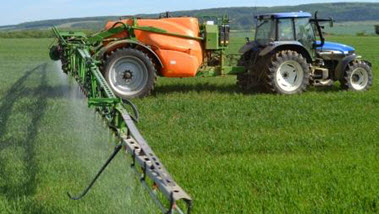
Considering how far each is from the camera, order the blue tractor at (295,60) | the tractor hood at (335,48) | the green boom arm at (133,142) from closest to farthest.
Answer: the green boom arm at (133,142), the blue tractor at (295,60), the tractor hood at (335,48)

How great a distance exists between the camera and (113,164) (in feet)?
13.3

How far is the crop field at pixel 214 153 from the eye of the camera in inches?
176

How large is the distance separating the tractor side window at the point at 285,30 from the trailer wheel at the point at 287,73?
0.40m

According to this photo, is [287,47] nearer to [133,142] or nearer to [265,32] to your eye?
[265,32]

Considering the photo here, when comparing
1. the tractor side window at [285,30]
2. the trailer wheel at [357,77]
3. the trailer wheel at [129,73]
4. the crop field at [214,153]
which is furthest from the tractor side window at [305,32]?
the trailer wheel at [129,73]

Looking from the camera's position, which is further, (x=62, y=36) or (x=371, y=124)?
(x=62, y=36)

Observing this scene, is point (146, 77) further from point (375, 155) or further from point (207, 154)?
point (375, 155)

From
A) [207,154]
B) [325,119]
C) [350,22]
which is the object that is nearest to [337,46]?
[325,119]

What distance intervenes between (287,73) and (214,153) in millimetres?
4793

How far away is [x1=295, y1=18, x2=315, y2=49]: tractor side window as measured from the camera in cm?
1085

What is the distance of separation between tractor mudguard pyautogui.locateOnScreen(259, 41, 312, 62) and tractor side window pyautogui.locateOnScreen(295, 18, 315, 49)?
206 millimetres

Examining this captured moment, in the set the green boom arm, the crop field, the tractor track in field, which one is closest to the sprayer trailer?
the crop field

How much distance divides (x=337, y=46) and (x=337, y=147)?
18.2ft

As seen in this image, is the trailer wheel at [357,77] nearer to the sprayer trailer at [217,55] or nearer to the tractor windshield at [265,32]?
the sprayer trailer at [217,55]
